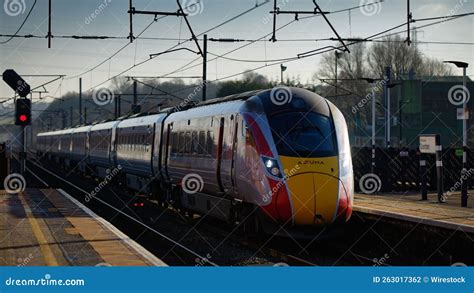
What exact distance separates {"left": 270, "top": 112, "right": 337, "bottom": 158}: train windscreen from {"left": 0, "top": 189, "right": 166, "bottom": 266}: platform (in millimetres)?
3753

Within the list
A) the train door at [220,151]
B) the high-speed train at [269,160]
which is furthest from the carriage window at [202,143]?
the train door at [220,151]

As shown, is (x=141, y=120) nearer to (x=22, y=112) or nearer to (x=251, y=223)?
(x=22, y=112)

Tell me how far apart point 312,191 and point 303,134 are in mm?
1286

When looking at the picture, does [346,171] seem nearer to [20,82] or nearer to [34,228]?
[34,228]

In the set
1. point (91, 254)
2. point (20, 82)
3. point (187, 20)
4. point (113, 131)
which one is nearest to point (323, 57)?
point (113, 131)

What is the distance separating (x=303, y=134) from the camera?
15.8 meters

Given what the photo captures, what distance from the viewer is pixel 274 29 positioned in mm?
22688

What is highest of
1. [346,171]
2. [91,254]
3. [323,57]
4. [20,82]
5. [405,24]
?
[323,57]

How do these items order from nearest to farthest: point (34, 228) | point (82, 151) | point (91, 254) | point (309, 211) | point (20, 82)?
point (91, 254)
point (309, 211)
point (34, 228)
point (20, 82)
point (82, 151)

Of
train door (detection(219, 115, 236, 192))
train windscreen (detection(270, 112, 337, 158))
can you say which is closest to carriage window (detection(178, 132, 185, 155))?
train door (detection(219, 115, 236, 192))

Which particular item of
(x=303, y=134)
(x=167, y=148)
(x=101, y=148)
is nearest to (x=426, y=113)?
(x=101, y=148)

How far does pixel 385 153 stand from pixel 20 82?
16565mm

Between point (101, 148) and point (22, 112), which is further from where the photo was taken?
point (101, 148)

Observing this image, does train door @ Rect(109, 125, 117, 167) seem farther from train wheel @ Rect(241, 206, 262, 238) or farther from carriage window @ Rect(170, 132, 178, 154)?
train wheel @ Rect(241, 206, 262, 238)
